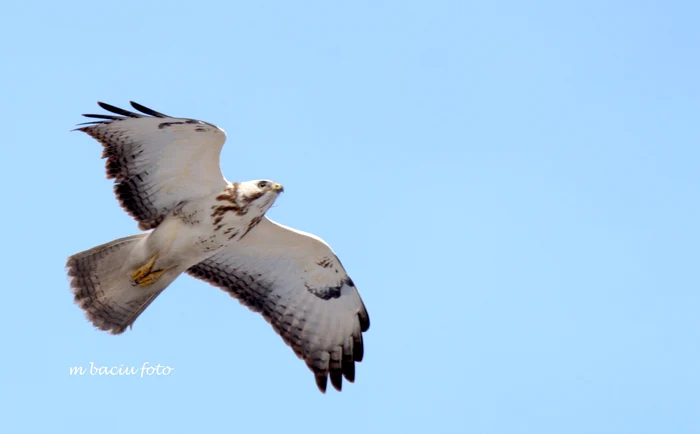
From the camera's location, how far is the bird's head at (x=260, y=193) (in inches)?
399

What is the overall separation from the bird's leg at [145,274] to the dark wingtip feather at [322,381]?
2267mm

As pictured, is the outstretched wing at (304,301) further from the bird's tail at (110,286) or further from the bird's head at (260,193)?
the bird's head at (260,193)

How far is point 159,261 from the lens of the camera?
1053cm

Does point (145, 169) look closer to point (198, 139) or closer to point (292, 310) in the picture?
point (198, 139)

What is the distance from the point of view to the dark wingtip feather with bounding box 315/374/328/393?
455 inches

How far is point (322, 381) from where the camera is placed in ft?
38.0

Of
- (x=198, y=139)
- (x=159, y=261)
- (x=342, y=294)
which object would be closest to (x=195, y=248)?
(x=159, y=261)

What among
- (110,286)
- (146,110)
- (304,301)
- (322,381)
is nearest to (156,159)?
(146,110)

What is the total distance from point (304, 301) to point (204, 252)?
1656mm

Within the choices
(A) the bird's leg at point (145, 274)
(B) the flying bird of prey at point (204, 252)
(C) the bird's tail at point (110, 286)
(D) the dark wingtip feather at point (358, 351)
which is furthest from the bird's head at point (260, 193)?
(D) the dark wingtip feather at point (358, 351)

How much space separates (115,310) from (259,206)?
2.09m

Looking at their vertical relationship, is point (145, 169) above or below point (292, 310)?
above

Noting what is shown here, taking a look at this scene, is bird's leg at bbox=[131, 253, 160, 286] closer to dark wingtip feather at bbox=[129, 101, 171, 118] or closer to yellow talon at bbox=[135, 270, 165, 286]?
yellow talon at bbox=[135, 270, 165, 286]

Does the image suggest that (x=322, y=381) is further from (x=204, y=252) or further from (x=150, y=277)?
(x=150, y=277)
